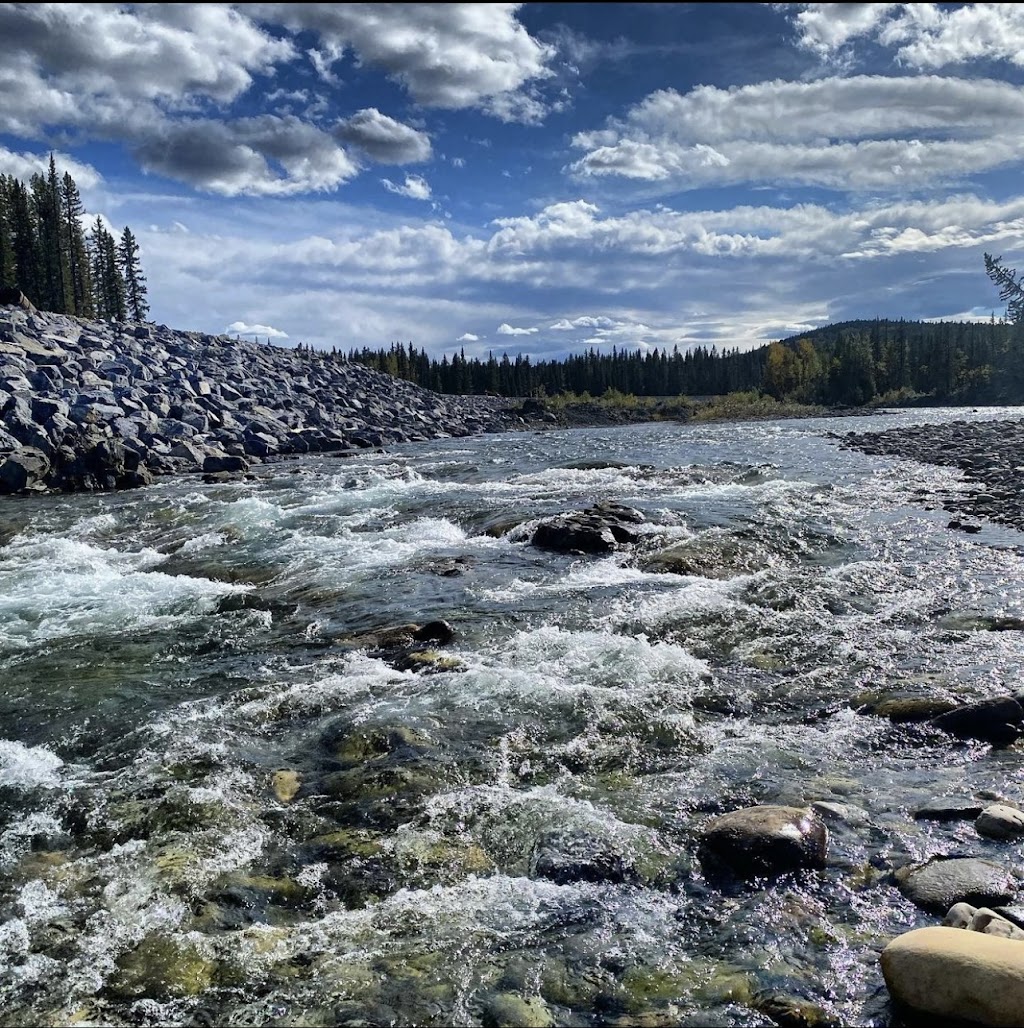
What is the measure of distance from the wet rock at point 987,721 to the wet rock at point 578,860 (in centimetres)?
392

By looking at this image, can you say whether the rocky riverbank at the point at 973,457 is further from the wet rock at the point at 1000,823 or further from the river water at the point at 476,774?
the wet rock at the point at 1000,823

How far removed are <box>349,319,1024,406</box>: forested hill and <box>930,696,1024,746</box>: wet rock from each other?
310ft

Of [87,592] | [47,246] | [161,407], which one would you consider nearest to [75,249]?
[47,246]

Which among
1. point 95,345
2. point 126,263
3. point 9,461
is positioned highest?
point 126,263

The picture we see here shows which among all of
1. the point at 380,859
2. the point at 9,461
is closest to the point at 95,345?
the point at 9,461

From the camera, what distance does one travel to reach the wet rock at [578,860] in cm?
495

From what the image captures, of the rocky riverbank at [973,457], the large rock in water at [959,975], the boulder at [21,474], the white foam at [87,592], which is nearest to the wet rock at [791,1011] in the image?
the large rock in water at [959,975]

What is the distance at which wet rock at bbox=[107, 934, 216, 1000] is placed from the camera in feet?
13.0

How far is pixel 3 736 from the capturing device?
7.21 m

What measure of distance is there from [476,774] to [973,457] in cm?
2855

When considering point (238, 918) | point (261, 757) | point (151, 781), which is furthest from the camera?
point (261, 757)

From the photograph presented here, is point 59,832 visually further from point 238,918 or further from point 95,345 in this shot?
point 95,345

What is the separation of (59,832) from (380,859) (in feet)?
8.40

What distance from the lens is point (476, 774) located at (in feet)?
20.9
